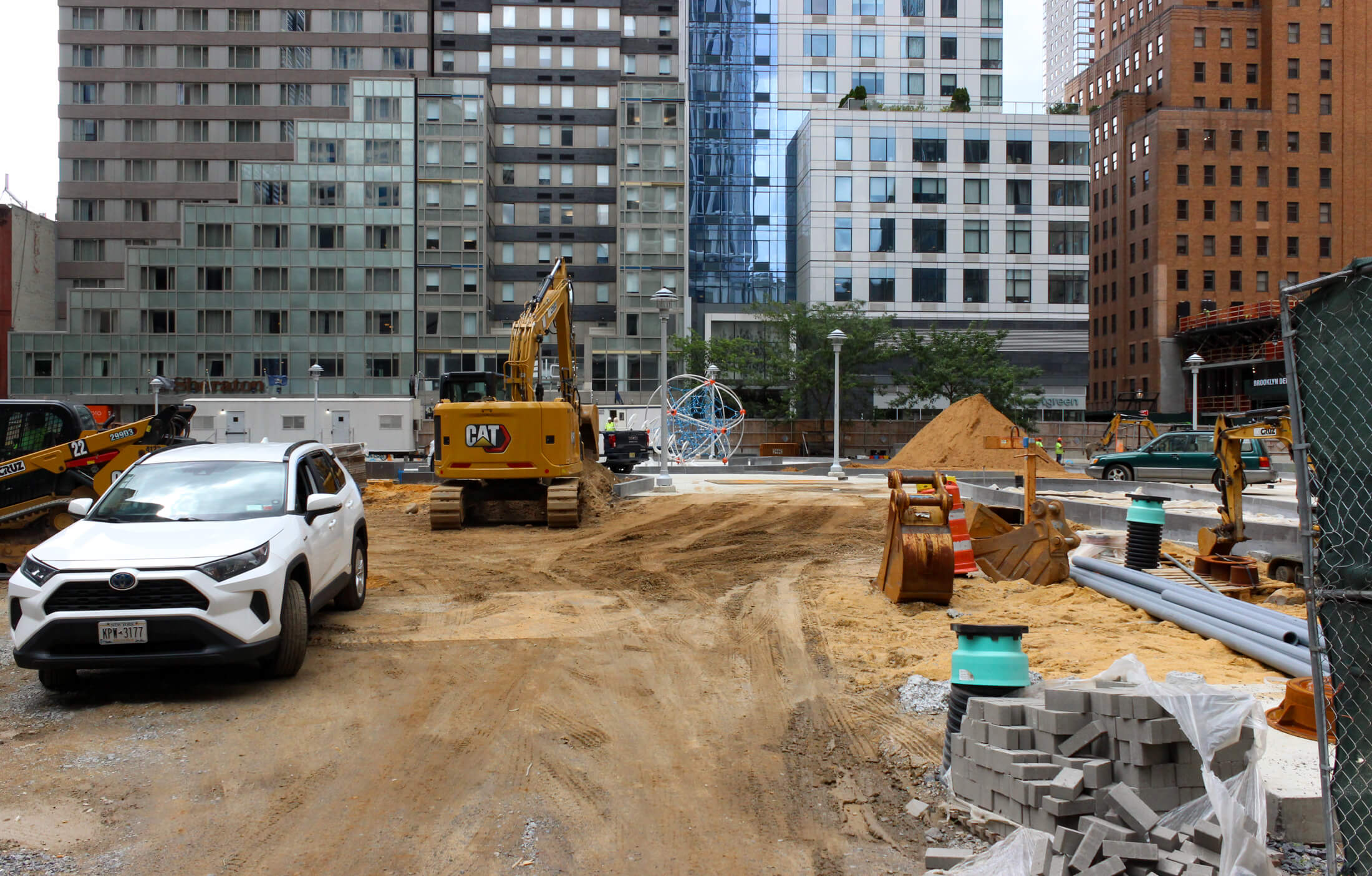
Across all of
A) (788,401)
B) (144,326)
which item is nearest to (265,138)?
(144,326)

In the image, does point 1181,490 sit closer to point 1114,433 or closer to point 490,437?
Answer: point 490,437

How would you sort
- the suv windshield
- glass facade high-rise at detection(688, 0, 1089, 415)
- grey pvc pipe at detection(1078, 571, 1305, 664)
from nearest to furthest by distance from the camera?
1. grey pvc pipe at detection(1078, 571, 1305, 664)
2. the suv windshield
3. glass facade high-rise at detection(688, 0, 1089, 415)

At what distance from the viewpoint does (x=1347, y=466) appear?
3693 mm

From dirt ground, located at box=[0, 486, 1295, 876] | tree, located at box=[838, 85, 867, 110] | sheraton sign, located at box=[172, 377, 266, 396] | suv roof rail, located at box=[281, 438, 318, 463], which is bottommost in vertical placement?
dirt ground, located at box=[0, 486, 1295, 876]

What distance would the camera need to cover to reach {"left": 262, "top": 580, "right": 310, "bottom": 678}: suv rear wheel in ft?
23.9

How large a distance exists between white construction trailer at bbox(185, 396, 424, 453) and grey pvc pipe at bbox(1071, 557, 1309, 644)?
48.4 meters

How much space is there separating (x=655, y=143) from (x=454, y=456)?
53910 mm

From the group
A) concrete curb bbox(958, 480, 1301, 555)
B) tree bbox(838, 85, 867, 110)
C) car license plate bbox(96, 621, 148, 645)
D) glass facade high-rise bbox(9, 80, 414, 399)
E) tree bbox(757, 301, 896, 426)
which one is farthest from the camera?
tree bbox(838, 85, 867, 110)

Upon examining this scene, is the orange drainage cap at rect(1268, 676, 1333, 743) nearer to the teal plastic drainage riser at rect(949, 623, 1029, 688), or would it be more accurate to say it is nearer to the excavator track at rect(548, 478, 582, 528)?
the teal plastic drainage riser at rect(949, 623, 1029, 688)

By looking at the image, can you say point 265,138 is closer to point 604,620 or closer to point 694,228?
point 694,228

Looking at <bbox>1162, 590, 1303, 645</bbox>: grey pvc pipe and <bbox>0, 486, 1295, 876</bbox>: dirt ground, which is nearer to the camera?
<bbox>0, 486, 1295, 876</bbox>: dirt ground

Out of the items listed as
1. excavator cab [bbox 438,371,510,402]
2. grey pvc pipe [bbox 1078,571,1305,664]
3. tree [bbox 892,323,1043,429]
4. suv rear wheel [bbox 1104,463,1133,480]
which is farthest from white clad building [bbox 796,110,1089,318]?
grey pvc pipe [bbox 1078,571,1305,664]

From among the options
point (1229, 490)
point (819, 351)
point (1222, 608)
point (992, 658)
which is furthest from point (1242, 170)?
point (992, 658)

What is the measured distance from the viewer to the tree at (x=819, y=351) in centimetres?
5031
